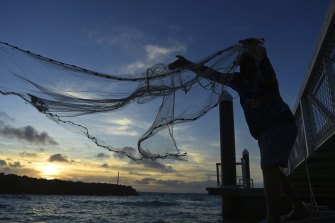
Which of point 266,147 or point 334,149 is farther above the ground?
point 334,149

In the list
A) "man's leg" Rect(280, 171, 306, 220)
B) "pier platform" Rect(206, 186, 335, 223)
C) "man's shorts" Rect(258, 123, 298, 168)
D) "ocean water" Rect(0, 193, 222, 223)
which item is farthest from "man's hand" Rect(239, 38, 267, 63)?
"ocean water" Rect(0, 193, 222, 223)

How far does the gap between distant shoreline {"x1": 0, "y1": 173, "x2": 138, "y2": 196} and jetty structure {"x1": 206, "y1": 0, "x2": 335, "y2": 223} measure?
10211 centimetres

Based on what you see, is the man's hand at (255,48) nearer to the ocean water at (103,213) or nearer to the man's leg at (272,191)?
the man's leg at (272,191)

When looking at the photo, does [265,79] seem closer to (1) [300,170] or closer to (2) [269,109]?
(2) [269,109]

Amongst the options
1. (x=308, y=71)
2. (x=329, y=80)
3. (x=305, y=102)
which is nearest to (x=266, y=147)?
(x=329, y=80)

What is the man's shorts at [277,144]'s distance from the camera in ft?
13.1

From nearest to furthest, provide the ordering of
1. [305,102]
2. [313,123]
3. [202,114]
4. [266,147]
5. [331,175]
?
[266,147] → [202,114] → [313,123] → [305,102] → [331,175]

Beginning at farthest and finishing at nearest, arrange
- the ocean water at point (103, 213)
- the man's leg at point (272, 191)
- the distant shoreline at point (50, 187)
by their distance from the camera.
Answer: the distant shoreline at point (50, 187)
the ocean water at point (103, 213)
the man's leg at point (272, 191)

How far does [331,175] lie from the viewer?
11516 millimetres

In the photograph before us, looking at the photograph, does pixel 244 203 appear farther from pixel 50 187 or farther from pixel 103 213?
pixel 50 187

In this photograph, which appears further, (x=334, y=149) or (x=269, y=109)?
(x=334, y=149)

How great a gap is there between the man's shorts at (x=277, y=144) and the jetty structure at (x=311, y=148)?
1.32 meters

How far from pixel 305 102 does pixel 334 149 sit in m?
1.47

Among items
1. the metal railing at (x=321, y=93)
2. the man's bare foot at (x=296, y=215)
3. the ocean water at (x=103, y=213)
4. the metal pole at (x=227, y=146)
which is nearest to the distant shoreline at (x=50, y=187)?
the ocean water at (x=103, y=213)
